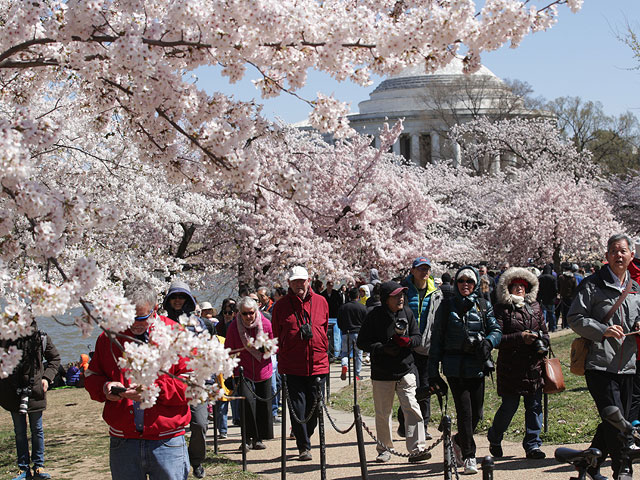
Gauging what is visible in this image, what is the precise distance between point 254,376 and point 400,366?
1.90 meters

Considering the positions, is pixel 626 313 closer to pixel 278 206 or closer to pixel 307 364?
pixel 307 364

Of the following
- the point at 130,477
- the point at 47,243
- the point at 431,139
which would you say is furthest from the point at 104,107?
the point at 431,139

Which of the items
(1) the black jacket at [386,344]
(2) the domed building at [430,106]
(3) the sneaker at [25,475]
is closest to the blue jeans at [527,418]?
(1) the black jacket at [386,344]

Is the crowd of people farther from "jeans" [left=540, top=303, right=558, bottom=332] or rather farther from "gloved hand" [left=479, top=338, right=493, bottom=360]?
"jeans" [left=540, top=303, right=558, bottom=332]

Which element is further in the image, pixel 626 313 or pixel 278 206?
pixel 278 206

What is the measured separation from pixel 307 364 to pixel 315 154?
14.8 m

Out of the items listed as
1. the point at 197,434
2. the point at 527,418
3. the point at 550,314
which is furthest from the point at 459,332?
the point at 550,314

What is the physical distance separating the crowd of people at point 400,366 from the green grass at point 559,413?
750mm

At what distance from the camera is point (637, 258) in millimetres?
7633

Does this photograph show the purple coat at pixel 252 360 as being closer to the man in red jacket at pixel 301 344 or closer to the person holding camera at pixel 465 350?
the man in red jacket at pixel 301 344

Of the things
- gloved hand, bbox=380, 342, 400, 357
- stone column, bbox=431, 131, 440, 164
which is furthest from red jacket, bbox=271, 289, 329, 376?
stone column, bbox=431, 131, 440, 164

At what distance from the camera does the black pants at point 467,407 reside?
7.35 metres

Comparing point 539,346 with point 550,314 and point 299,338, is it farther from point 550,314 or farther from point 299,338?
point 550,314

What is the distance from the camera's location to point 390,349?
26.4 feet
